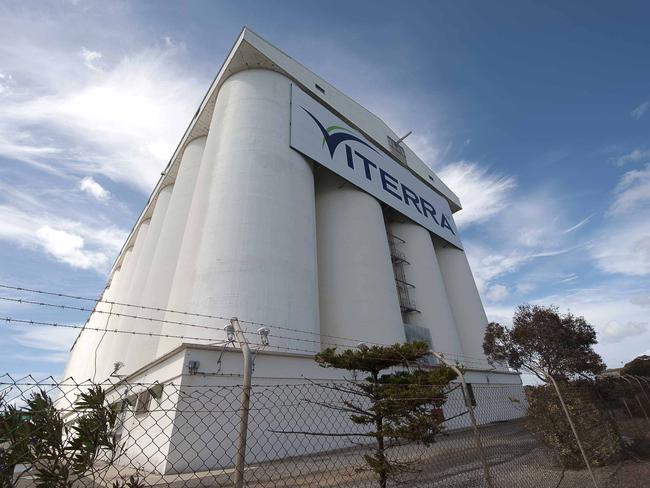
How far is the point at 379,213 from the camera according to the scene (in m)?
22.2

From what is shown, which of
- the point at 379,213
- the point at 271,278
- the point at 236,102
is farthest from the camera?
the point at 379,213

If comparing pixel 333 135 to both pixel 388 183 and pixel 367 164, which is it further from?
pixel 388 183

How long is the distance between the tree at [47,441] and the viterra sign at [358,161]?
1691 cm

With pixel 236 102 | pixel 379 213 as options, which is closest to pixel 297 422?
pixel 379 213

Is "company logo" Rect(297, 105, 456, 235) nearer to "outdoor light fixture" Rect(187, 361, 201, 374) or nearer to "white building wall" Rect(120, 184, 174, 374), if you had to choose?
"white building wall" Rect(120, 184, 174, 374)

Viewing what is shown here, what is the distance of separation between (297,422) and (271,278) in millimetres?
5241

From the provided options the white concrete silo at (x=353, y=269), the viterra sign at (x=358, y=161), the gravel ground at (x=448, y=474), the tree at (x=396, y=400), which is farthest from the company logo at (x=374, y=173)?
the gravel ground at (x=448, y=474)

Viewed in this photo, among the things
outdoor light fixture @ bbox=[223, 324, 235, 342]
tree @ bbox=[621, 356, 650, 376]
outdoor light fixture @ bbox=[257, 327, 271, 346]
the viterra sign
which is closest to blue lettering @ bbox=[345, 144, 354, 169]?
the viterra sign

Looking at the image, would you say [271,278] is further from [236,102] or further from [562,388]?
[236,102]

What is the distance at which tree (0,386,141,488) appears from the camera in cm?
240

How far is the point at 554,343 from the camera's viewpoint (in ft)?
50.7

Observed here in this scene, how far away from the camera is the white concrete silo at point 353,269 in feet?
54.6

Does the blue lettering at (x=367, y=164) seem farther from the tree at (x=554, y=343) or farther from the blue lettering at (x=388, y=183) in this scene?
the tree at (x=554, y=343)

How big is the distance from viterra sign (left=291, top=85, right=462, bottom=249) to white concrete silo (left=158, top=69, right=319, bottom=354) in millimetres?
1247
